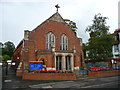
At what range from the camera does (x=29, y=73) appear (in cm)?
1662

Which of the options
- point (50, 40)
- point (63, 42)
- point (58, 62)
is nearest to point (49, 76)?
point (58, 62)

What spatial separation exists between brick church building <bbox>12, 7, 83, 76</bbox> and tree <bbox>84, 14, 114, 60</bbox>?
324 centimetres

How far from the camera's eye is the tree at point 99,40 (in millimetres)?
24078

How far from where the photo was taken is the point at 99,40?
24.0m

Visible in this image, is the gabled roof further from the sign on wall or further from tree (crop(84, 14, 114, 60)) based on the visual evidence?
the sign on wall

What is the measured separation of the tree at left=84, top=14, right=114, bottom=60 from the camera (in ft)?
79.0

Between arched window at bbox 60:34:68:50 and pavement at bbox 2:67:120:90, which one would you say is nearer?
pavement at bbox 2:67:120:90

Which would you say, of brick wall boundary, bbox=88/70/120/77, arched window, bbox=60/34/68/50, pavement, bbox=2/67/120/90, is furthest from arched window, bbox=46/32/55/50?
pavement, bbox=2/67/120/90

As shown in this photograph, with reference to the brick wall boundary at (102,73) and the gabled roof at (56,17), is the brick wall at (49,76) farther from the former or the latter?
the gabled roof at (56,17)

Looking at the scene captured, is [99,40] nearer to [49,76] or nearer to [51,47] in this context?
[51,47]

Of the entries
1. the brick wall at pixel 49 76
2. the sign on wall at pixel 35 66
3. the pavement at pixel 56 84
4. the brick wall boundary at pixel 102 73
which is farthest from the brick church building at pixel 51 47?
the pavement at pixel 56 84

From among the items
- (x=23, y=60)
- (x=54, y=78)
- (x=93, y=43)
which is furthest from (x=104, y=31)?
(x=23, y=60)

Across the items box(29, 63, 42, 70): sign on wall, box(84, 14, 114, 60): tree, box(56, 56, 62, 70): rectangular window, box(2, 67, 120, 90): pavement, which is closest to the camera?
box(2, 67, 120, 90): pavement

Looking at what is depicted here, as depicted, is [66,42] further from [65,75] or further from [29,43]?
[65,75]
